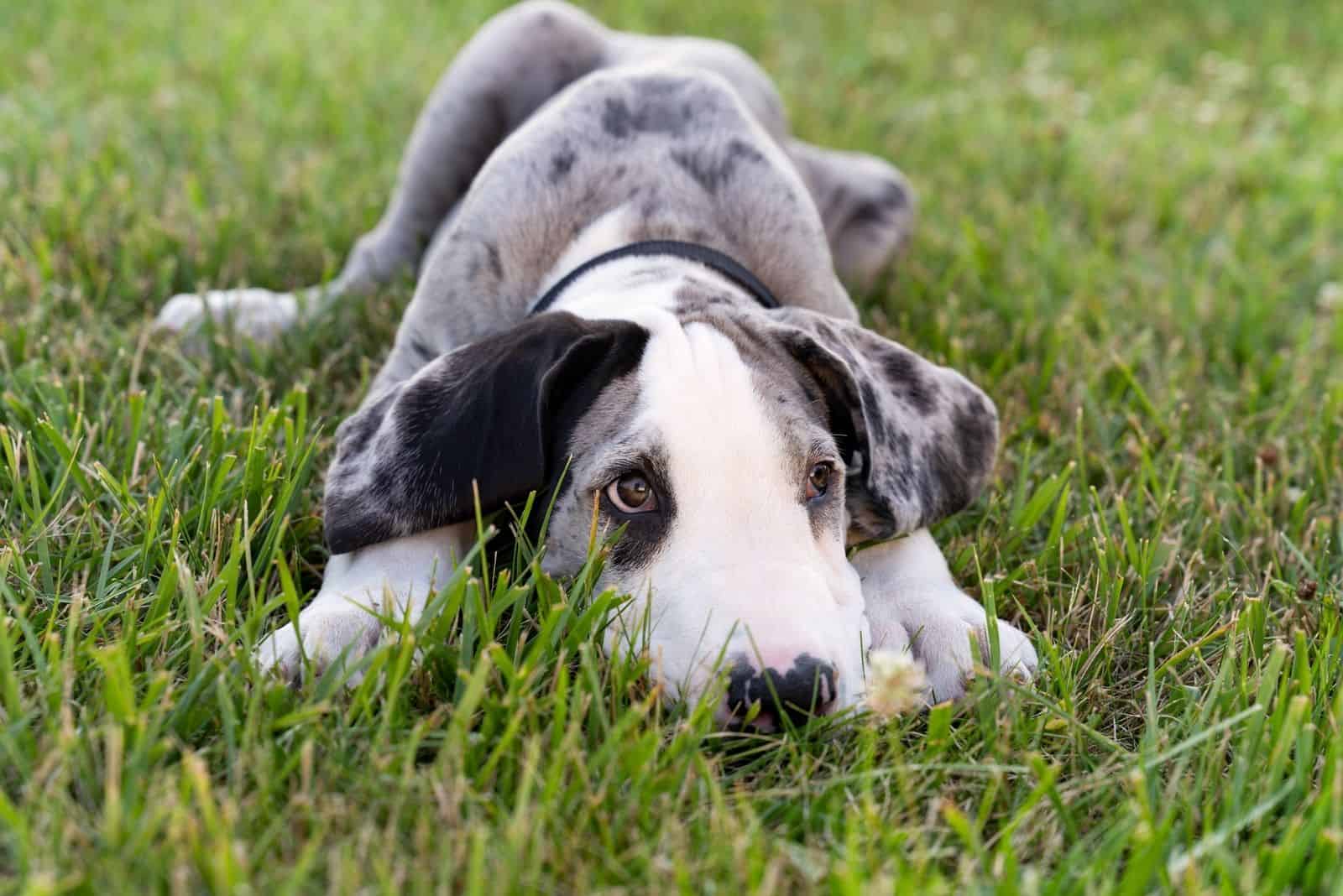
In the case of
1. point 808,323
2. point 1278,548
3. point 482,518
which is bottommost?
point 1278,548

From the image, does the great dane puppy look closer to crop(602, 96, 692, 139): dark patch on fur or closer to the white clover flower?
crop(602, 96, 692, 139): dark patch on fur

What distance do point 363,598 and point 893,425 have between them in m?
1.23

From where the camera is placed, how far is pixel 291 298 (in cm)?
443

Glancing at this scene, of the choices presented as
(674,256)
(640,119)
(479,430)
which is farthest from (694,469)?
(640,119)

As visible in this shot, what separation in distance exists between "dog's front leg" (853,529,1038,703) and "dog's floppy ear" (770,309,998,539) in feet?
0.26

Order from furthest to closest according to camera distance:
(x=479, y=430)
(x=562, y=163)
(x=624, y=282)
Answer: (x=562, y=163), (x=624, y=282), (x=479, y=430)

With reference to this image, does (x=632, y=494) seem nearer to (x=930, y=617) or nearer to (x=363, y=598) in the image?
(x=363, y=598)

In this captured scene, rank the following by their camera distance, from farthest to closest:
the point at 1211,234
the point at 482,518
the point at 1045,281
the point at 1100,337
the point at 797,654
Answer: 1. the point at 1211,234
2. the point at 1045,281
3. the point at 1100,337
4. the point at 482,518
5. the point at 797,654

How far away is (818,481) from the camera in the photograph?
2775 mm

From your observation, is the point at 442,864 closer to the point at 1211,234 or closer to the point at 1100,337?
the point at 1100,337

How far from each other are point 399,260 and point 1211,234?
368 cm

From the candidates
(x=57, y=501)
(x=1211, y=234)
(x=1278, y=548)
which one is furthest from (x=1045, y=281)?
(x=57, y=501)

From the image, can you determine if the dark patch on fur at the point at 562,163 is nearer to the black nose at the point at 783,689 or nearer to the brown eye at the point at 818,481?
the brown eye at the point at 818,481

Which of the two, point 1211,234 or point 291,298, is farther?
point 1211,234
